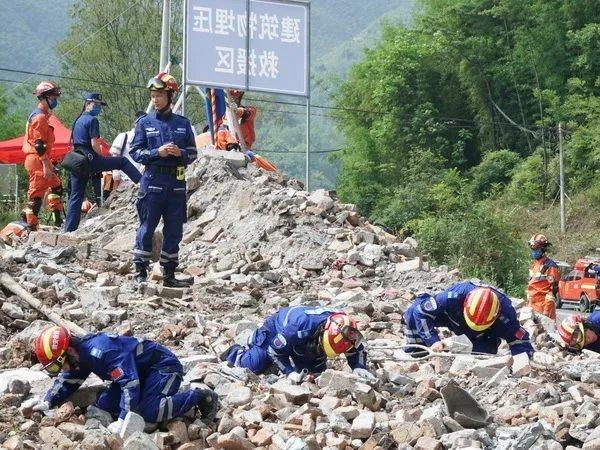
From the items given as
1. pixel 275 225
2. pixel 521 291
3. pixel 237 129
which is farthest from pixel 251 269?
pixel 521 291

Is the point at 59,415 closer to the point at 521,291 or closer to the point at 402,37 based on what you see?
the point at 521,291

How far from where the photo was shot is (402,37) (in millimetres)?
42031

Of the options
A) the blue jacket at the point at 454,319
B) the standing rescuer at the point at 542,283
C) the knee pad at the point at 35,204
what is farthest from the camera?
the knee pad at the point at 35,204

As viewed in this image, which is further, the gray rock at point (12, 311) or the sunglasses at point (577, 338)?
the gray rock at point (12, 311)

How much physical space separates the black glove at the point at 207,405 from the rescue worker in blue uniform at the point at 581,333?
11.5 ft

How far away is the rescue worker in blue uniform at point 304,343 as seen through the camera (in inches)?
327

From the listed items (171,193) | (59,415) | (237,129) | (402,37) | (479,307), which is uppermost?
(402,37)

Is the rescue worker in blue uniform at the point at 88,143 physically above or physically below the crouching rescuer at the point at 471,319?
above

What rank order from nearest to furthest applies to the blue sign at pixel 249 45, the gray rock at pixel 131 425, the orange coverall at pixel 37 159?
1. the gray rock at pixel 131 425
2. the orange coverall at pixel 37 159
3. the blue sign at pixel 249 45

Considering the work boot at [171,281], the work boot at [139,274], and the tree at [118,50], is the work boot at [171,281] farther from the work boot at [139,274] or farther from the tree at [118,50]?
the tree at [118,50]

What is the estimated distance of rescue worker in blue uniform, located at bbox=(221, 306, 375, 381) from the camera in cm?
830

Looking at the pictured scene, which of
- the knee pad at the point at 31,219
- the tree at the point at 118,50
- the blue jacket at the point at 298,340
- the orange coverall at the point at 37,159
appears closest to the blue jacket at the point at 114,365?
the blue jacket at the point at 298,340

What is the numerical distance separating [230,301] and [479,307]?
3.43 metres

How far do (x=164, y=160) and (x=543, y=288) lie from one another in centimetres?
480
